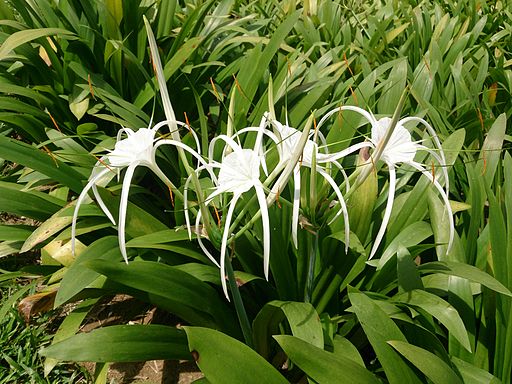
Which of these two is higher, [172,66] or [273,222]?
[172,66]

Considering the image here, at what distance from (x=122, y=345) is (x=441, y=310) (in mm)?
721

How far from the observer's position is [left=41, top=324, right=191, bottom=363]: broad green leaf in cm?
116

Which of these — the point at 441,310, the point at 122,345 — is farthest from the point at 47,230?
the point at 441,310

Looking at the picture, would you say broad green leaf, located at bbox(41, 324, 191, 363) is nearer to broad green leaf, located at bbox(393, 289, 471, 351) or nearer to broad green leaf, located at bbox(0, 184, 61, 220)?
broad green leaf, located at bbox(393, 289, 471, 351)

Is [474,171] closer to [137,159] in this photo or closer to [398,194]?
[398,194]

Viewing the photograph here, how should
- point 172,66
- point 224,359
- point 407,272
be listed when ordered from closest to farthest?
point 224,359, point 407,272, point 172,66

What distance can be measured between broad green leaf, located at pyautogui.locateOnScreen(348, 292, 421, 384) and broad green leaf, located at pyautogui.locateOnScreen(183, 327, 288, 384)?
0.72 feet

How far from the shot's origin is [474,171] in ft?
5.27

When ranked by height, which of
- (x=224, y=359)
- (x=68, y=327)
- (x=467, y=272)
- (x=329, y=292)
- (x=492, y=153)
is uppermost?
(x=492, y=153)

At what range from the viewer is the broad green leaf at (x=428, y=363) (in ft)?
3.51

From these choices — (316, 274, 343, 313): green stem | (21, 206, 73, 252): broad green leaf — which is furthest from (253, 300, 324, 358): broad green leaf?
(21, 206, 73, 252): broad green leaf

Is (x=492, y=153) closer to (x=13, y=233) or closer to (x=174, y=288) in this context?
(x=174, y=288)

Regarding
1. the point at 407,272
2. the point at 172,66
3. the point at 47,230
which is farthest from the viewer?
the point at 172,66

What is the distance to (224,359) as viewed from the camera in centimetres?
106
